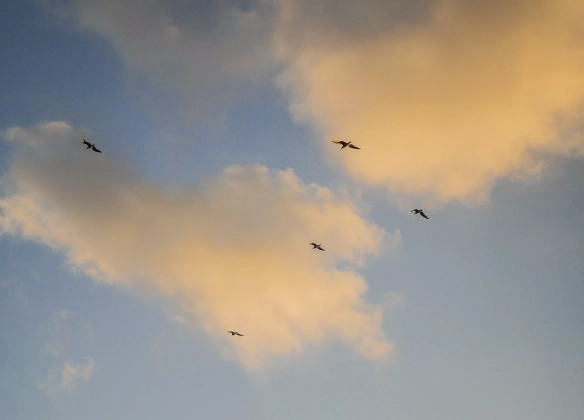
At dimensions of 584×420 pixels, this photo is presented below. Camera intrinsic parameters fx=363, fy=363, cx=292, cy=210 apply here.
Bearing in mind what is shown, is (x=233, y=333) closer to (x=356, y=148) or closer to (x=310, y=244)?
(x=310, y=244)

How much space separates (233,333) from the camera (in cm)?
10338

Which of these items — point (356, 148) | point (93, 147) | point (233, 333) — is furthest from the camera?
point (233, 333)

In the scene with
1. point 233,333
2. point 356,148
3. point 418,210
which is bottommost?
point 233,333

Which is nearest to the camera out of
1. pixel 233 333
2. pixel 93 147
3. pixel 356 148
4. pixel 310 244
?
pixel 93 147

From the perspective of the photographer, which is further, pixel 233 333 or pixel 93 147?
pixel 233 333

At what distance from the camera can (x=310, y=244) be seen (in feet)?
313

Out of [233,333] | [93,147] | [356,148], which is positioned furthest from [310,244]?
[93,147]

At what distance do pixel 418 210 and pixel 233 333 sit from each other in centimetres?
6084

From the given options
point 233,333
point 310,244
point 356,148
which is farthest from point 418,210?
point 233,333

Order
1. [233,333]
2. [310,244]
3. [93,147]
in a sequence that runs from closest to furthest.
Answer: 1. [93,147]
2. [310,244]
3. [233,333]

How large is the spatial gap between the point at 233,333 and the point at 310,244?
114ft

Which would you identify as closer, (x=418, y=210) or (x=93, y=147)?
(x=93, y=147)

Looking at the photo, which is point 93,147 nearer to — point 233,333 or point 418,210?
point 233,333

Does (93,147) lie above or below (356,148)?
below
